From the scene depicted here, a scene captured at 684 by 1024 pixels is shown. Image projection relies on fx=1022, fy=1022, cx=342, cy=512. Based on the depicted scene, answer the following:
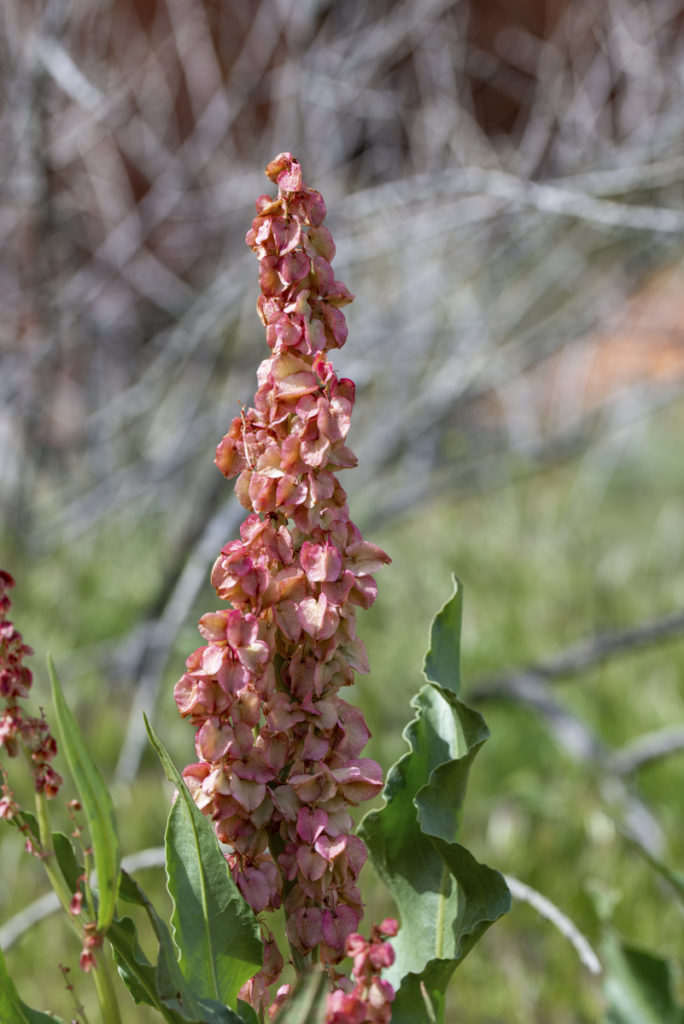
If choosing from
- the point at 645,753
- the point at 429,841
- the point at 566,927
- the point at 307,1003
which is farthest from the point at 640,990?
the point at 645,753

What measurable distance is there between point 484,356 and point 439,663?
1743mm

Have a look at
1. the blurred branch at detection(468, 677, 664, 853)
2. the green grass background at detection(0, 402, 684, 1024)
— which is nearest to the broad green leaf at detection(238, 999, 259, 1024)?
the green grass background at detection(0, 402, 684, 1024)

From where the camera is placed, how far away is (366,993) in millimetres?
348

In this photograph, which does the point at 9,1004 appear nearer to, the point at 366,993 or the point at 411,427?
the point at 366,993

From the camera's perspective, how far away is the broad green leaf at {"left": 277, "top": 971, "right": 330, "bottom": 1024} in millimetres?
342

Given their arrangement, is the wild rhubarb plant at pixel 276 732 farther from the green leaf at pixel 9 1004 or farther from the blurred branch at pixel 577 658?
the blurred branch at pixel 577 658

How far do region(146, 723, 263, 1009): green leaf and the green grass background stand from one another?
306 mm

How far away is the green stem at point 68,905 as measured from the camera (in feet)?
1.22

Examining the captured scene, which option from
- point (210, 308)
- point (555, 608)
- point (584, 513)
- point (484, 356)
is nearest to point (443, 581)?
point (555, 608)

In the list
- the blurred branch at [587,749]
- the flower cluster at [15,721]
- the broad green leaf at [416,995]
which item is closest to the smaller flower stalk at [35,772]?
the flower cluster at [15,721]

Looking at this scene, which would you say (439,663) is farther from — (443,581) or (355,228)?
(443,581)

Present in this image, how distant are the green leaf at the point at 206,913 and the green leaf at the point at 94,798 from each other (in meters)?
0.05

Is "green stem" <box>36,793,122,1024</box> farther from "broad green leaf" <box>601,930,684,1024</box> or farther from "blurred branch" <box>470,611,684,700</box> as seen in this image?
"blurred branch" <box>470,611,684,700</box>

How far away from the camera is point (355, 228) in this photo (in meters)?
1.94
